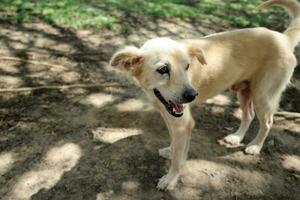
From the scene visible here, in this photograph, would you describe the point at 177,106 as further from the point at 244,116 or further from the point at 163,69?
the point at 244,116

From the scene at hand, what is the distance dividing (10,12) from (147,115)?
452 centimetres

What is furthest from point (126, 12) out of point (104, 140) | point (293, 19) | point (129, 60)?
point (129, 60)

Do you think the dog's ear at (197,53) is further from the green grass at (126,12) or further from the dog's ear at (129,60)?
the green grass at (126,12)

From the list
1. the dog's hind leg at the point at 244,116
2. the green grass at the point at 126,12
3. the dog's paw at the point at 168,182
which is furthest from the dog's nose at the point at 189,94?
the green grass at the point at 126,12

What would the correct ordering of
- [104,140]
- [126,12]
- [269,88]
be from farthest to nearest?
[126,12] → [104,140] → [269,88]

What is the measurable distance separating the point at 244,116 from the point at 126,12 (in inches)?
187

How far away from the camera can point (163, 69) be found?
3.80 metres

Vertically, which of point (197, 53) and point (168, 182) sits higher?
point (197, 53)

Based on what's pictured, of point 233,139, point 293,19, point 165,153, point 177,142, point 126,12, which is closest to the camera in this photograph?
point 177,142

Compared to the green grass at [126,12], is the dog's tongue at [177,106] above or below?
above

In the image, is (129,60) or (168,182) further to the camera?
(168,182)

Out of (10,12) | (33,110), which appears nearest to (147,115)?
(33,110)

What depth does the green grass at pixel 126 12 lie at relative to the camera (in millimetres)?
8375

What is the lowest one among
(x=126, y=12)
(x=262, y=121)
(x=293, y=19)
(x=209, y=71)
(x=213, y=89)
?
(x=126, y=12)
